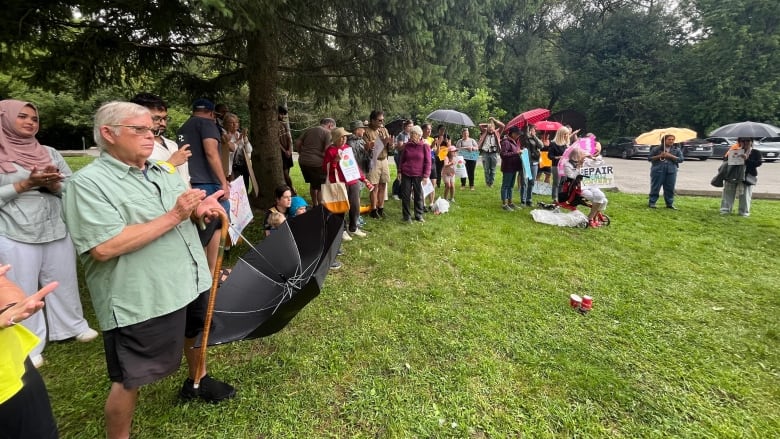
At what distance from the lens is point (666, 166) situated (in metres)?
8.25

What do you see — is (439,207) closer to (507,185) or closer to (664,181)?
(507,185)

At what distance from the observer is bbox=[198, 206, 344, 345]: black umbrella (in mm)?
2311

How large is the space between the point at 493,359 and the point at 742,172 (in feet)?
26.6

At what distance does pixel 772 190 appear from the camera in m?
11.0

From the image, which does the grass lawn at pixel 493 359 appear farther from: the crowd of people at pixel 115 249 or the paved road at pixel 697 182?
the paved road at pixel 697 182

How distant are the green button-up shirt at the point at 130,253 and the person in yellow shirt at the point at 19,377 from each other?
0.99 ft

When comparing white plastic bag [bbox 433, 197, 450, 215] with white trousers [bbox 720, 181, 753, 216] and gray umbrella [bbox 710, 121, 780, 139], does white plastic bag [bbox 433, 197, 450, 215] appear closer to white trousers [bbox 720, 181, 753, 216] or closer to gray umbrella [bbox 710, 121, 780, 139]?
gray umbrella [bbox 710, 121, 780, 139]

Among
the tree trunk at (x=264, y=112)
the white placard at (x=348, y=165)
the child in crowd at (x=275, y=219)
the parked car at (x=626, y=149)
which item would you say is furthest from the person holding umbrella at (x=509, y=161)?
the parked car at (x=626, y=149)

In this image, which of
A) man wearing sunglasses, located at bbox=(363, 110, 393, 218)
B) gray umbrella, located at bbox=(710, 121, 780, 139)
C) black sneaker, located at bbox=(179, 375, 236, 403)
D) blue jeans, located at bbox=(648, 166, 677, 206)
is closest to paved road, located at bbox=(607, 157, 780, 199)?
blue jeans, located at bbox=(648, 166, 677, 206)

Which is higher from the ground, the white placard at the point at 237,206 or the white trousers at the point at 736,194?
the white placard at the point at 237,206

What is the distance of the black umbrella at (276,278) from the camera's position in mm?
2311

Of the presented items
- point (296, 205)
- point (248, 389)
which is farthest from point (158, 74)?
point (248, 389)

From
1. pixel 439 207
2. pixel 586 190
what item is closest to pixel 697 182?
pixel 586 190

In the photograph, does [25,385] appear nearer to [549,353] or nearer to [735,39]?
[549,353]
